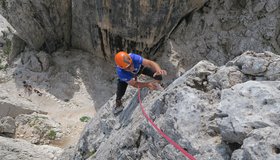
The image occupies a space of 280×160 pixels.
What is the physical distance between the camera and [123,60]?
7156 mm

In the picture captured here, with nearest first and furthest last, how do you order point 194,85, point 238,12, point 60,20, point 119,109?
point 194,85, point 119,109, point 238,12, point 60,20

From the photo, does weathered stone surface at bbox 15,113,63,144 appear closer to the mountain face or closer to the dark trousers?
the mountain face

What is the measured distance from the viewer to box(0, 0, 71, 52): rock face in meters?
18.5

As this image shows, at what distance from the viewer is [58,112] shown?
1797cm

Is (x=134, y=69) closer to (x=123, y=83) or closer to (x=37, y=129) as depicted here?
(x=123, y=83)

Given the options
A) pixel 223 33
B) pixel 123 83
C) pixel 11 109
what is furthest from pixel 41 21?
pixel 123 83

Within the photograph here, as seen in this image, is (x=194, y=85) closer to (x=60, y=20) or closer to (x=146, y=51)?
(x=146, y=51)

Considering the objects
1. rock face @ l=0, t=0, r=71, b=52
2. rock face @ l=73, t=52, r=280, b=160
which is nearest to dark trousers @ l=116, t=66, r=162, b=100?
rock face @ l=73, t=52, r=280, b=160

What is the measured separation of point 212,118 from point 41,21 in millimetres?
16701

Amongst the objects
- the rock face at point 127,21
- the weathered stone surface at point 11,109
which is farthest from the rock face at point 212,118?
the weathered stone surface at point 11,109

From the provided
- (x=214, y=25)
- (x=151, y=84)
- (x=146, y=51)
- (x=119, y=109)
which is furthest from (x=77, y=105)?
(x=151, y=84)

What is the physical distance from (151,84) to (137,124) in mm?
1161

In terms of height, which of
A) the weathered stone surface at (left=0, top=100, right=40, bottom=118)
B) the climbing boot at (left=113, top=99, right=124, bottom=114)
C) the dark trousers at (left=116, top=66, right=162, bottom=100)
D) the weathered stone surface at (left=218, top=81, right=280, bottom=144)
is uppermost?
the weathered stone surface at (left=0, top=100, right=40, bottom=118)

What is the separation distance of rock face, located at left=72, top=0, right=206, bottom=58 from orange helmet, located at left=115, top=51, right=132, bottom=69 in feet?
29.7
